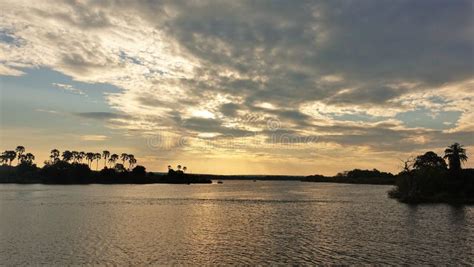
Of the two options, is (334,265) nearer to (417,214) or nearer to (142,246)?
(142,246)

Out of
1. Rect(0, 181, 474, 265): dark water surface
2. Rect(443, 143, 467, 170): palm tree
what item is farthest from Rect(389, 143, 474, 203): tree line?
Rect(0, 181, 474, 265): dark water surface

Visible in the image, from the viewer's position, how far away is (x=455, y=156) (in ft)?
458

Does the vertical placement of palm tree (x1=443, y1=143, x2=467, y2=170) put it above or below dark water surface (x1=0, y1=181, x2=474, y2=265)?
above

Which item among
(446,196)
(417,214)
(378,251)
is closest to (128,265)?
(378,251)

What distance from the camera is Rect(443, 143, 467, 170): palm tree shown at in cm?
13879

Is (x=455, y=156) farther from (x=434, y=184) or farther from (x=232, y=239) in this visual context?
(x=232, y=239)

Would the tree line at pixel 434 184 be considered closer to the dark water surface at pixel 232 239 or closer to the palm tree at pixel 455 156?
the palm tree at pixel 455 156

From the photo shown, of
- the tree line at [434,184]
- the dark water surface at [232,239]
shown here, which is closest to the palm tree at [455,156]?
the tree line at [434,184]

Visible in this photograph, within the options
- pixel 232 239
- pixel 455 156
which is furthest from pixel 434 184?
pixel 232 239

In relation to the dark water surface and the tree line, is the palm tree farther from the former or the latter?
the dark water surface

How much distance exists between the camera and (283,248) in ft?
152

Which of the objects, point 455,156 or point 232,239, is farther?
point 455,156

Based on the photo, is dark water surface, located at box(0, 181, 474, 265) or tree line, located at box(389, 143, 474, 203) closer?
dark water surface, located at box(0, 181, 474, 265)

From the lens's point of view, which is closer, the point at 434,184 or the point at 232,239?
the point at 232,239
